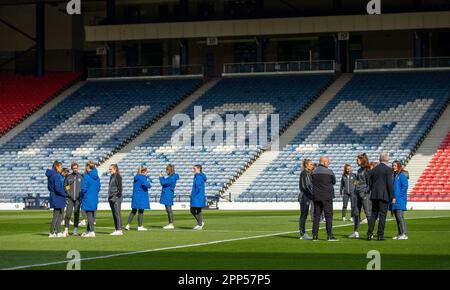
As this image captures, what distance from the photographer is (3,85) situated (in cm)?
7019

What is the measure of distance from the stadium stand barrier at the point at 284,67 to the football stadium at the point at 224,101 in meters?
0.09

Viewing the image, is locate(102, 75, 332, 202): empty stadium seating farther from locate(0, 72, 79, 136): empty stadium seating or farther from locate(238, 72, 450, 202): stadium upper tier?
locate(0, 72, 79, 136): empty stadium seating

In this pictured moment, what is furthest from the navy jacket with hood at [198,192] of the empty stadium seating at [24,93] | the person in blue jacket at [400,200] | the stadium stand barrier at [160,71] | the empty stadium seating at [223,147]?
the stadium stand barrier at [160,71]

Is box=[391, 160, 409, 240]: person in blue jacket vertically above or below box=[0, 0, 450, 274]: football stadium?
below

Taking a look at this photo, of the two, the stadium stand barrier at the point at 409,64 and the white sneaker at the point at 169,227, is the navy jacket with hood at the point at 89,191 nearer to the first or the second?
the white sneaker at the point at 169,227

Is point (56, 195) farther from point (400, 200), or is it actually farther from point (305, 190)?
point (400, 200)

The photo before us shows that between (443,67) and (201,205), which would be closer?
(201,205)

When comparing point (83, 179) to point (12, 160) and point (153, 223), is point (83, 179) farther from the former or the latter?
point (12, 160)

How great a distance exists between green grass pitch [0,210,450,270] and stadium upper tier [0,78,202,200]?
2483cm

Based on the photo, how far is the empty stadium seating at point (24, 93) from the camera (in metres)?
65.2

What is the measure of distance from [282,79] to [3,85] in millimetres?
18466

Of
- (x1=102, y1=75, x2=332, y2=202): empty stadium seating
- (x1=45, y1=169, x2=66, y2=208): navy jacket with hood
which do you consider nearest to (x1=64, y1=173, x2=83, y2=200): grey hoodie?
(x1=45, y1=169, x2=66, y2=208): navy jacket with hood

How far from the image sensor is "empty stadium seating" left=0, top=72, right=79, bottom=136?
65.2 m
